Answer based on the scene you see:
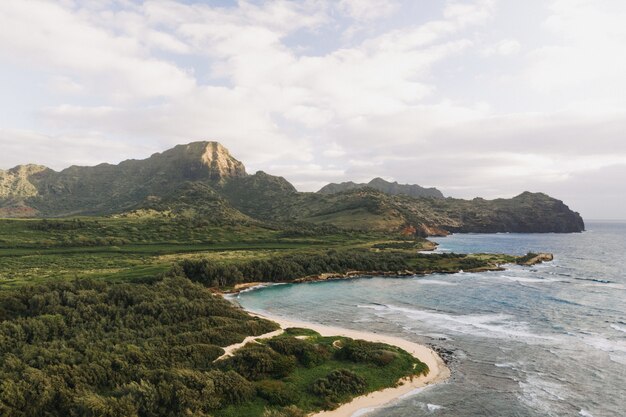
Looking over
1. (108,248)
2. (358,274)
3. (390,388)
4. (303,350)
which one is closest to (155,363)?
(303,350)

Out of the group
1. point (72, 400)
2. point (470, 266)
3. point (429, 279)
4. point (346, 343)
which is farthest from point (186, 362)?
point (470, 266)

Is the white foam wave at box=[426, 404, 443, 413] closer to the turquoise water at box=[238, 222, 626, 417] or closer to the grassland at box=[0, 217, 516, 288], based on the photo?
the turquoise water at box=[238, 222, 626, 417]

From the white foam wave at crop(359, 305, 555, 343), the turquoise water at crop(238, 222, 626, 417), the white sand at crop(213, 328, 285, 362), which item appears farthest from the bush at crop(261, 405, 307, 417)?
the white foam wave at crop(359, 305, 555, 343)

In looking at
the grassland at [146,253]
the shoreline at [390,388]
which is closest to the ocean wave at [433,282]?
the grassland at [146,253]

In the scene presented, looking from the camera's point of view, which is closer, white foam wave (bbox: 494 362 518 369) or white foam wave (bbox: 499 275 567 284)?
white foam wave (bbox: 494 362 518 369)

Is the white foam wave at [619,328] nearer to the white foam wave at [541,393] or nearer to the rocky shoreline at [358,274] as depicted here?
the white foam wave at [541,393]

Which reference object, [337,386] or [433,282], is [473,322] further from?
→ [433,282]

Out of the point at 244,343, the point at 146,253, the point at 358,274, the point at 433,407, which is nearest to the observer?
the point at 433,407

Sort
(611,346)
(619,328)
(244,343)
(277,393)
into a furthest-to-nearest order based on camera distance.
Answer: (619,328), (611,346), (244,343), (277,393)
